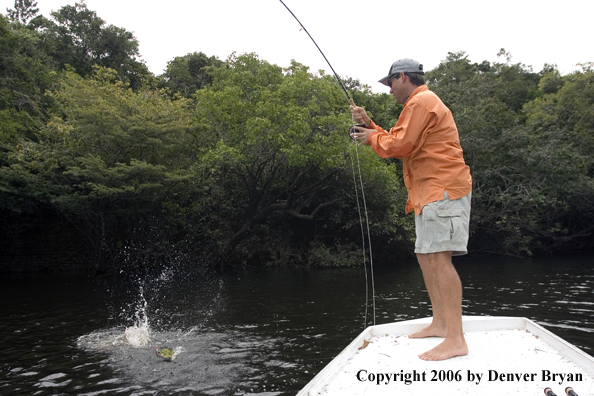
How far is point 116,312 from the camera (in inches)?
435

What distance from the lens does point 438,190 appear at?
11.6 ft

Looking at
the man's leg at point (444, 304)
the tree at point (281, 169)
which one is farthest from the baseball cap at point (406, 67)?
the tree at point (281, 169)

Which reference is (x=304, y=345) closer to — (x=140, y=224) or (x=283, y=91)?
(x=283, y=91)

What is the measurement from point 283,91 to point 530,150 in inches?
517

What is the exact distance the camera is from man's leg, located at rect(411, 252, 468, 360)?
328cm

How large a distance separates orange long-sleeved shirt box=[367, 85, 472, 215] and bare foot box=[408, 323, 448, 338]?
0.93 meters

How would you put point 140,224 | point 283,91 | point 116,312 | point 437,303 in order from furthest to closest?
1. point 140,224
2. point 283,91
3. point 116,312
4. point 437,303

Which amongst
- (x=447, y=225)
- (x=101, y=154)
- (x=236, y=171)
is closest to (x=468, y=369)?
(x=447, y=225)

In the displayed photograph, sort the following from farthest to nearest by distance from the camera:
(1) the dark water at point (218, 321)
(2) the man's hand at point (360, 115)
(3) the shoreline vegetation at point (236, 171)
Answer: (3) the shoreline vegetation at point (236, 171) → (1) the dark water at point (218, 321) → (2) the man's hand at point (360, 115)

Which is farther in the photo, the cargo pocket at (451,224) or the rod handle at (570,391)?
the cargo pocket at (451,224)

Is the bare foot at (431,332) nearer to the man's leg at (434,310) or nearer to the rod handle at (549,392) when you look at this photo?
→ the man's leg at (434,310)

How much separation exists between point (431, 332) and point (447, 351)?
59 cm

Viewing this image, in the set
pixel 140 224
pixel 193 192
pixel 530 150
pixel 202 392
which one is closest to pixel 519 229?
pixel 530 150

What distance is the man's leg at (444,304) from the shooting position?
3275 mm
